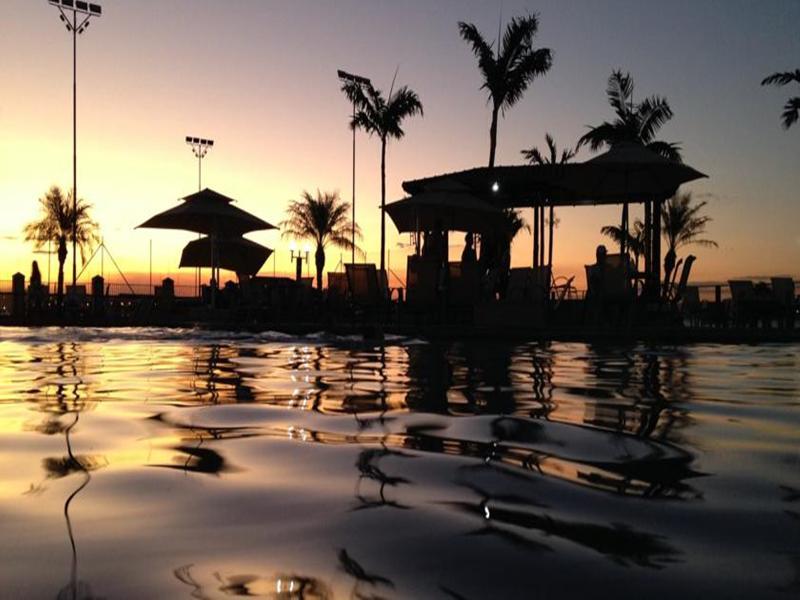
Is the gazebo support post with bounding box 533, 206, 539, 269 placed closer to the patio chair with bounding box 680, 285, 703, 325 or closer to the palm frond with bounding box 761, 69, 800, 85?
the patio chair with bounding box 680, 285, 703, 325

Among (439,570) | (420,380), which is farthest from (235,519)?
(420,380)

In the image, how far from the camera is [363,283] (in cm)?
1384

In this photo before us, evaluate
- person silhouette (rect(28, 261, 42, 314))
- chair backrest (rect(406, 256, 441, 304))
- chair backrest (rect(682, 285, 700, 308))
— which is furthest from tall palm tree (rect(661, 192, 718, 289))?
person silhouette (rect(28, 261, 42, 314))

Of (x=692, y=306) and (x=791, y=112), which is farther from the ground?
(x=791, y=112)

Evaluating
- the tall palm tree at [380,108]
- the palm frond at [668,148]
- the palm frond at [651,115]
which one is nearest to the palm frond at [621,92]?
the palm frond at [651,115]

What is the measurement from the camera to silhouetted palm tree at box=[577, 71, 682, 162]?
1043 inches

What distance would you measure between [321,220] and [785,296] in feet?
95.4

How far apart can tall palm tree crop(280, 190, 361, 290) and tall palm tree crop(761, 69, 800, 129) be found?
2388 centimetres

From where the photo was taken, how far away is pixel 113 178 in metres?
34.1

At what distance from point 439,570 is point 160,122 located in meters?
27.5

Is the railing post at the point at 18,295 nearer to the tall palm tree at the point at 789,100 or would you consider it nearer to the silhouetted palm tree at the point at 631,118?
the silhouetted palm tree at the point at 631,118

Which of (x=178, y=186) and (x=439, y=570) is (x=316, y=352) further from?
(x=178, y=186)

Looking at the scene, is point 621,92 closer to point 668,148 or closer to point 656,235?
point 668,148

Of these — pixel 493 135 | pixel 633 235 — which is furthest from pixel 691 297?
pixel 633 235
